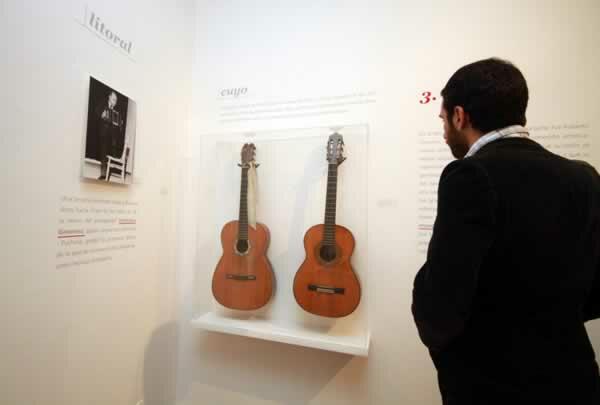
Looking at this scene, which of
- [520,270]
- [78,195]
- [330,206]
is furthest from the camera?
[330,206]

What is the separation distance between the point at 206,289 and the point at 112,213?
676 millimetres

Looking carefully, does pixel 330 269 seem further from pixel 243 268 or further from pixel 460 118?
pixel 460 118

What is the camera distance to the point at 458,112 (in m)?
0.90

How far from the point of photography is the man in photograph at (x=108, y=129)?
1.35 meters

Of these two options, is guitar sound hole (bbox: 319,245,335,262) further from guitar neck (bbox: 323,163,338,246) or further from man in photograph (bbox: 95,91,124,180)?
man in photograph (bbox: 95,91,124,180)

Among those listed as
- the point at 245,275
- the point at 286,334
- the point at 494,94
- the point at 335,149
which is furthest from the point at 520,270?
the point at 245,275

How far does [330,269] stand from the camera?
4.86 ft

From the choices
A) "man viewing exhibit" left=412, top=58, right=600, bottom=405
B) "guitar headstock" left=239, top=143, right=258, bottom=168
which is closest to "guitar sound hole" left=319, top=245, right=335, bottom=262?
"guitar headstock" left=239, top=143, right=258, bottom=168

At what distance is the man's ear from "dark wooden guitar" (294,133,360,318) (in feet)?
2.27

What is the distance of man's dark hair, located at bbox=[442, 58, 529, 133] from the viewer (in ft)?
2.70

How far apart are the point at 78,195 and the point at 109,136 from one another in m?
0.30

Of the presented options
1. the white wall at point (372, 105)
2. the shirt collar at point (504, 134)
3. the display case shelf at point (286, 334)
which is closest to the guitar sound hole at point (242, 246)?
the white wall at point (372, 105)

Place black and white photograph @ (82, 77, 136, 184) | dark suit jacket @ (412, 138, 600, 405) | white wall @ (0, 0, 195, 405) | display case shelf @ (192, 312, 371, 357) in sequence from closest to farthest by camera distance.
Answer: dark suit jacket @ (412, 138, 600, 405) < white wall @ (0, 0, 195, 405) < black and white photograph @ (82, 77, 136, 184) < display case shelf @ (192, 312, 371, 357)

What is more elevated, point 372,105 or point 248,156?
point 372,105
